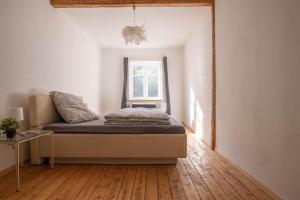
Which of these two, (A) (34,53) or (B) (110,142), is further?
(A) (34,53)

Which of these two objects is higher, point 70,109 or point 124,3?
point 124,3

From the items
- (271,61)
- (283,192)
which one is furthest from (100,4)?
(283,192)

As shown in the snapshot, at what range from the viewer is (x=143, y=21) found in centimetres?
481

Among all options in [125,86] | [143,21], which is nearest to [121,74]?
[125,86]

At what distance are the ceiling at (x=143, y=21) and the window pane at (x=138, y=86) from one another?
1.50 meters

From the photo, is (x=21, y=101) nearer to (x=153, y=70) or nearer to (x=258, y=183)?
(x=258, y=183)

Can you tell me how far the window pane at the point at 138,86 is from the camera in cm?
739

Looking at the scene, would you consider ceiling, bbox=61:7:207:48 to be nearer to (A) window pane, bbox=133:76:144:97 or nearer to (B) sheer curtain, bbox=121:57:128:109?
(B) sheer curtain, bbox=121:57:128:109

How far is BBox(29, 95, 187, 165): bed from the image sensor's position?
2.83 metres

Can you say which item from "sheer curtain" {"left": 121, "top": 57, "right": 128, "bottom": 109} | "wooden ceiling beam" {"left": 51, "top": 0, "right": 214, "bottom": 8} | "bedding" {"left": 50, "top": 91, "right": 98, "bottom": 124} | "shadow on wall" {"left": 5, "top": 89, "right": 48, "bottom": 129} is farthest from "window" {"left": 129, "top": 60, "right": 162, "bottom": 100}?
"shadow on wall" {"left": 5, "top": 89, "right": 48, "bottom": 129}


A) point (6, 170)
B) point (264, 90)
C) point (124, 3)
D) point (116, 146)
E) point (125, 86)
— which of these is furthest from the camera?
point (125, 86)

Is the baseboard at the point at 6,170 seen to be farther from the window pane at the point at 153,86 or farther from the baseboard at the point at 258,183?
the window pane at the point at 153,86

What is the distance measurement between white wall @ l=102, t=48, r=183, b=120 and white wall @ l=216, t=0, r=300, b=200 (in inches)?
158

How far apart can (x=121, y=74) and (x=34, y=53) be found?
13.7ft
